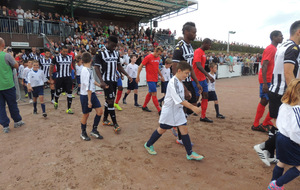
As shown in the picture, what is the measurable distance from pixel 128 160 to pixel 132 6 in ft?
68.1

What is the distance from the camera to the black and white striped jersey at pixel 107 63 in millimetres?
4629

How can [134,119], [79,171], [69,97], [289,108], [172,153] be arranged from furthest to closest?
1. [69,97]
2. [134,119]
3. [172,153]
4. [79,171]
5. [289,108]

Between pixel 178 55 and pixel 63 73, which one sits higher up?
pixel 178 55

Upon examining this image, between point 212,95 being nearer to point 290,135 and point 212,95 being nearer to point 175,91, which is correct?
point 175,91

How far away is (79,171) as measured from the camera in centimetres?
312

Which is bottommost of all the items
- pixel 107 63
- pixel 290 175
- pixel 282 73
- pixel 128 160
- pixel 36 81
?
pixel 128 160

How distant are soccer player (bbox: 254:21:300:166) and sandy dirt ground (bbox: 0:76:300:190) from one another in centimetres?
28

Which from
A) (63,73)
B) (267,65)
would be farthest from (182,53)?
(63,73)

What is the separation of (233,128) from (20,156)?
15.9ft

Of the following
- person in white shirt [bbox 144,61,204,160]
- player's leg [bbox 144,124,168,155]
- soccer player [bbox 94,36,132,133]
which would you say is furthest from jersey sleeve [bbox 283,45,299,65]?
soccer player [bbox 94,36,132,133]

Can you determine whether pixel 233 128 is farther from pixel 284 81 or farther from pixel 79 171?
pixel 79 171

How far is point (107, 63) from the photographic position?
470 cm

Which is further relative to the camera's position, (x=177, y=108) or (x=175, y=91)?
(x=177, y=108)

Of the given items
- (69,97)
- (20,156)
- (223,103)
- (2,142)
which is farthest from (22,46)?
(223,103)
